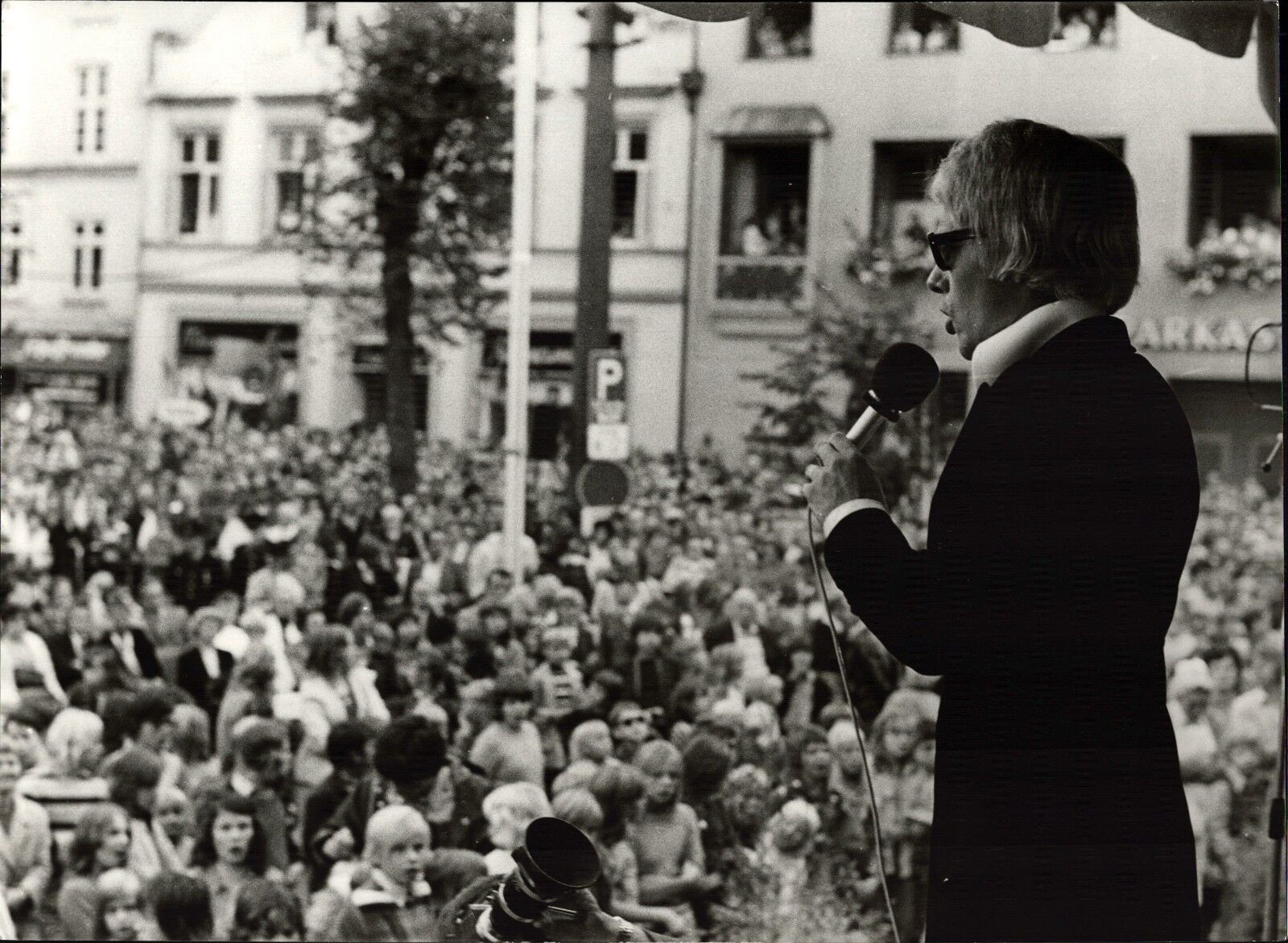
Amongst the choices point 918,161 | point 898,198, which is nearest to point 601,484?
point 898,198

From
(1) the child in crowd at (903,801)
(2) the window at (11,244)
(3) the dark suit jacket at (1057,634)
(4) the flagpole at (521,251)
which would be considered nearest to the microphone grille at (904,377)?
(3) the dark suit jacket at (1057,634)

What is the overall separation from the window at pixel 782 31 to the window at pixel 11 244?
138cm

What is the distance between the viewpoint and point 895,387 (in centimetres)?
113

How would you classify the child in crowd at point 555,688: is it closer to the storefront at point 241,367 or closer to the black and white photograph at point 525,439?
the black and white photograph at point 525,439

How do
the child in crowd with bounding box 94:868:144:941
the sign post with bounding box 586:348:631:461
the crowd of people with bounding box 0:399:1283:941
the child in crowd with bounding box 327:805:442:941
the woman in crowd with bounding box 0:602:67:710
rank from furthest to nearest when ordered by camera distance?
the woman in crowd with bounding box 0:602:67:710 < the sign post with bounding box 586:348:631:461 < the crowd of people with bounding box 0:399:1283:941 < the child in crowd with bounding box 94:868:144:941 < the child in crowd with bounding box 327:805:442:941

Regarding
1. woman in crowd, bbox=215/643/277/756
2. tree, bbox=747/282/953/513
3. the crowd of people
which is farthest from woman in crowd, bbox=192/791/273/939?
tree, bbox=747/282/953/513

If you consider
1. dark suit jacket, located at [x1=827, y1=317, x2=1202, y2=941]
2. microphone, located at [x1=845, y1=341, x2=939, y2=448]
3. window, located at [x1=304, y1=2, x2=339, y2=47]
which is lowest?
dark suit jacket, located at [x1=827, y1=317, x2=1202, y2=941]

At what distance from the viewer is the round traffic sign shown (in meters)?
3.98

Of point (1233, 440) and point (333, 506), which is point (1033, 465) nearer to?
point (1233, 440)

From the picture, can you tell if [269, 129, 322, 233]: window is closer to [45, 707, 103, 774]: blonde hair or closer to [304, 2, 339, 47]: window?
[304, 2, 339, 47]: window

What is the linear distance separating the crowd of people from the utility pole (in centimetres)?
20

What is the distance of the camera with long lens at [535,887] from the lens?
1.28 m

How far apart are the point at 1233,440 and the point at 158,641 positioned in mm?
2780

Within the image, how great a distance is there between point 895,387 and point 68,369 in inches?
136
